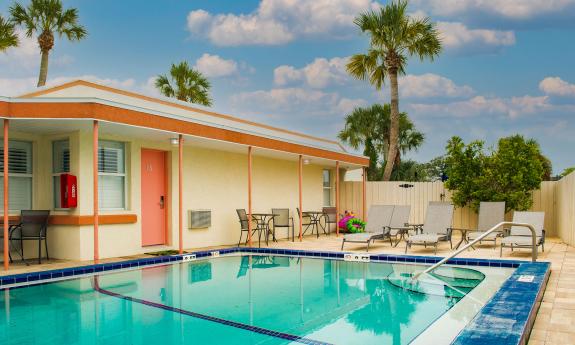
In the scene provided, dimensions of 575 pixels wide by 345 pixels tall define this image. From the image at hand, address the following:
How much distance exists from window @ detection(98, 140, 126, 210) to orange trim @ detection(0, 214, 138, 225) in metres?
0.32

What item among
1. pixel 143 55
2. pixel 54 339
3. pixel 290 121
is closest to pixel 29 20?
pixel 143 55

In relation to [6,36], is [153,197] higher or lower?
lower

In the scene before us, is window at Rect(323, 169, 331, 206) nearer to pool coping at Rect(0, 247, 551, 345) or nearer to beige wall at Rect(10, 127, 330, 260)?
beige wall at Rect(10, 127, 330, 260)

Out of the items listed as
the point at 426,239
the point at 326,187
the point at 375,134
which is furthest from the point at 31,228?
the point at 375,134

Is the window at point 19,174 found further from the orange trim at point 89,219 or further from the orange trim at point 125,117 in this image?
the orange trim at point 125,117

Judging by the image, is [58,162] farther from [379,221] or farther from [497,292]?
[497,292]

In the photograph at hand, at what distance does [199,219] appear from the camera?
12.1 m

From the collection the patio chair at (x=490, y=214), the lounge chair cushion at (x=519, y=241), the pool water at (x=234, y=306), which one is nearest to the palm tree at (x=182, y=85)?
the patio chair at (x=490, y=214)

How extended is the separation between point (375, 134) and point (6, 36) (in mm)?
16323

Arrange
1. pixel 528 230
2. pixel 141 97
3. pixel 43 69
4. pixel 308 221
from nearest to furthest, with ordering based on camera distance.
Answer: pixel 528 230 → pixel 141 97 → pixel 308 221 → pixel 43 69

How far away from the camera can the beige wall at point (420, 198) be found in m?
15.7

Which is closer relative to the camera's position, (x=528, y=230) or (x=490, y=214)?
(x=528, y=230)

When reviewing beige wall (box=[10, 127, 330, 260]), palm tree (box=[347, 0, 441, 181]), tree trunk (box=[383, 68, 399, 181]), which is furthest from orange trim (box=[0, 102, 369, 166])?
palm tree (box=[347, 0, 441, 181])

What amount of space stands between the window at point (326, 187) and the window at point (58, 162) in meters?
10.1
